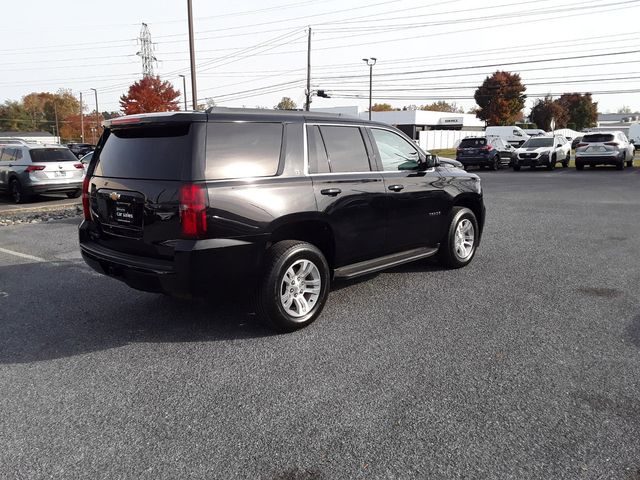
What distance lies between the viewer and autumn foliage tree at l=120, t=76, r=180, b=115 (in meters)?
54.3

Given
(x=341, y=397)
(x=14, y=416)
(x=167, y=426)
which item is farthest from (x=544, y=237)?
(x=14, y=416)

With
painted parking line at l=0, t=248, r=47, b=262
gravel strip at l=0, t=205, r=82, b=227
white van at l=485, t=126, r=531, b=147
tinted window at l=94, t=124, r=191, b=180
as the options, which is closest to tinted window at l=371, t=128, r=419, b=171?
tinted window at l=94, t=124, r=191, b=180

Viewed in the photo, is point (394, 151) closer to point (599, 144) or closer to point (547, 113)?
point (599, 144)

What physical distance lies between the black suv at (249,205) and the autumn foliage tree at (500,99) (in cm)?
8276

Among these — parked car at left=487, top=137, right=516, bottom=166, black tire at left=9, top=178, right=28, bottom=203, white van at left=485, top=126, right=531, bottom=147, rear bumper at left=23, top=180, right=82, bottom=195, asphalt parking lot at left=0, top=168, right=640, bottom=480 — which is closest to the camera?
asphalt parking lot at left=0, top=168, right=640, bottom=480

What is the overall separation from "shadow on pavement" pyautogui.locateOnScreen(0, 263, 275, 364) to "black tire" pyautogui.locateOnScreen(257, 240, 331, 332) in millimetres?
215

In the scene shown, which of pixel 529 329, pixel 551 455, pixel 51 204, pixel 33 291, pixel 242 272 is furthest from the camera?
pixel 51 204

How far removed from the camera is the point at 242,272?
4188mm

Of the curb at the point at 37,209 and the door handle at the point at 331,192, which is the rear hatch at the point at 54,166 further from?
the door handle at the point at 331,192

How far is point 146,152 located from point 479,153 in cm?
2515

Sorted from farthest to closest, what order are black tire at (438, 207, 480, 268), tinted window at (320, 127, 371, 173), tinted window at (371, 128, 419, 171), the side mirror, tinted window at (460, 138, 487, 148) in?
tinted window at (460, 138, 487, 148) < black tire at (438, 207, 480, 268) < the side mirror < tinted window at (371, 128, 419, 171) < tinted window at (320, 127, 371, 173)

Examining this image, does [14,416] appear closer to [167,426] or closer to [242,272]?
[167,426]

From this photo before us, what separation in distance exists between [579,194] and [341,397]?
14.4m

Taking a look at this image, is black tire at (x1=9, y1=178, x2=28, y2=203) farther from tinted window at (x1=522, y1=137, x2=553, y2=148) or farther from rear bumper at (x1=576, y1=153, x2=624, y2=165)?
rear bumper at (x1=576, y1=153, x2=624, y2=165)
